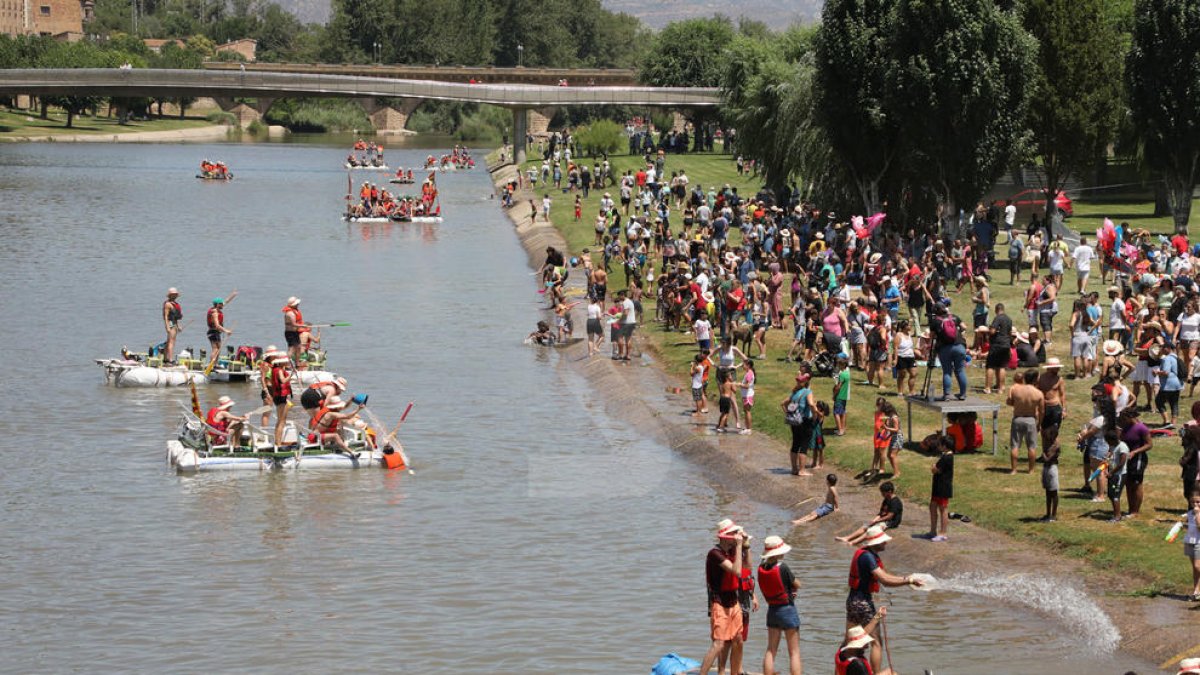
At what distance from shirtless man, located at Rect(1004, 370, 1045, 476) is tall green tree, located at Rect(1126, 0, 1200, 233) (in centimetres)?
2705

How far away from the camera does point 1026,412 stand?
25484 millimetres

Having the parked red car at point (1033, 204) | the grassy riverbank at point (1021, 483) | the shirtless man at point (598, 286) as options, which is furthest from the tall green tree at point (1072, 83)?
the grassy riverbank at point (1021, 483)

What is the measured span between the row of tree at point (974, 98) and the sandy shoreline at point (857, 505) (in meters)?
11.6

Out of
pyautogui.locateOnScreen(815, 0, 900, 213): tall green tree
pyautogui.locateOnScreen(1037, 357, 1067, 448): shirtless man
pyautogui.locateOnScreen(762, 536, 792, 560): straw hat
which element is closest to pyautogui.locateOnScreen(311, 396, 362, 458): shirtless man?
pyautogui.locateOnScreen(1037, 357, 1067, 448): shirtless man

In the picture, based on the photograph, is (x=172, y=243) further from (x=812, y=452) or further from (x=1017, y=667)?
(x=1017, y=667)

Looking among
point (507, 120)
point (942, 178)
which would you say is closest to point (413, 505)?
point (942, 178)

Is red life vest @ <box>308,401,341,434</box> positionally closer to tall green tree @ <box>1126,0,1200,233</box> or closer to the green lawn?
tall green tree @ <box>1126,0,1200,233</box>

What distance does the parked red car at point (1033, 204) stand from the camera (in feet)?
192

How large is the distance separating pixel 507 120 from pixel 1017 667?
151 metres

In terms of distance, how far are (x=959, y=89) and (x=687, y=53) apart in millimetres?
88253

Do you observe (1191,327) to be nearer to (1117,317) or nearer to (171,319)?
(1117,317)

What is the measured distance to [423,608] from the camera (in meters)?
22.6

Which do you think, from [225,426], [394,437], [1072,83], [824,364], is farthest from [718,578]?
[1072,83]

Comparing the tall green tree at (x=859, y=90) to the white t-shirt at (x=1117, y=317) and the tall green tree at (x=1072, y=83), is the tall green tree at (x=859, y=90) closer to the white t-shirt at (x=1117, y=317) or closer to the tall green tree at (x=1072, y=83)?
the tall green tree at (x=1072, y=83)
